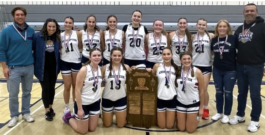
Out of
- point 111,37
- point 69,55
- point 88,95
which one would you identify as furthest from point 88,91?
point 111,37

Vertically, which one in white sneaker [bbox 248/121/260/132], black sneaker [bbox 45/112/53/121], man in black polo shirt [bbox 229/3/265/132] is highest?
man in black polo shirt [bbox 229/3/265/132]

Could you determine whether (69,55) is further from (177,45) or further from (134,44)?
(177,45)

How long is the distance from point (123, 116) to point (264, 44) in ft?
6.70

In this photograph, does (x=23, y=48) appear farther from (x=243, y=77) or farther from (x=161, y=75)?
(x=243, y=77)

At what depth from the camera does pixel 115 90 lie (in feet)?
10.5

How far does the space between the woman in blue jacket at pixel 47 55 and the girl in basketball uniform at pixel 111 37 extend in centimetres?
71

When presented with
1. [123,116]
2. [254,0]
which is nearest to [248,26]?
[123,116]

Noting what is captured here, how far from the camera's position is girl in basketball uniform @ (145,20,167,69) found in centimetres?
367

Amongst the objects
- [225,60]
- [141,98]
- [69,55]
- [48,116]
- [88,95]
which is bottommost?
[48,116]

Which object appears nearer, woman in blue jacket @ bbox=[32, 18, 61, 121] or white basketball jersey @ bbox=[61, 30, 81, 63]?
woman in blue jacket @ bbox=[32, 18, 61, 121]

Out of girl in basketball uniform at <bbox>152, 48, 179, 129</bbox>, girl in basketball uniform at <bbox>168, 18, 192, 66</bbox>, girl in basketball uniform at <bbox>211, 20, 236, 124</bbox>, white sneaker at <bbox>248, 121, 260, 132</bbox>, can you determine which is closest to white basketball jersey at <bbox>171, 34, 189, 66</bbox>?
girl in basketball uniform at <bbox>168, 18, 192, 66</bbox>

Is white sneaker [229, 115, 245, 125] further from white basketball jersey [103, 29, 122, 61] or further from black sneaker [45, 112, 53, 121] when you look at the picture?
black sneaker [45, 112, 53, 121]

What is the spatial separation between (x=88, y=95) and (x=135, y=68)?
743 millimetres

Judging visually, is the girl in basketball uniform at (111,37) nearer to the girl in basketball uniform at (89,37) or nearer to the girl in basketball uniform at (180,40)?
A: the girl in basketball uniform at (89,37)
